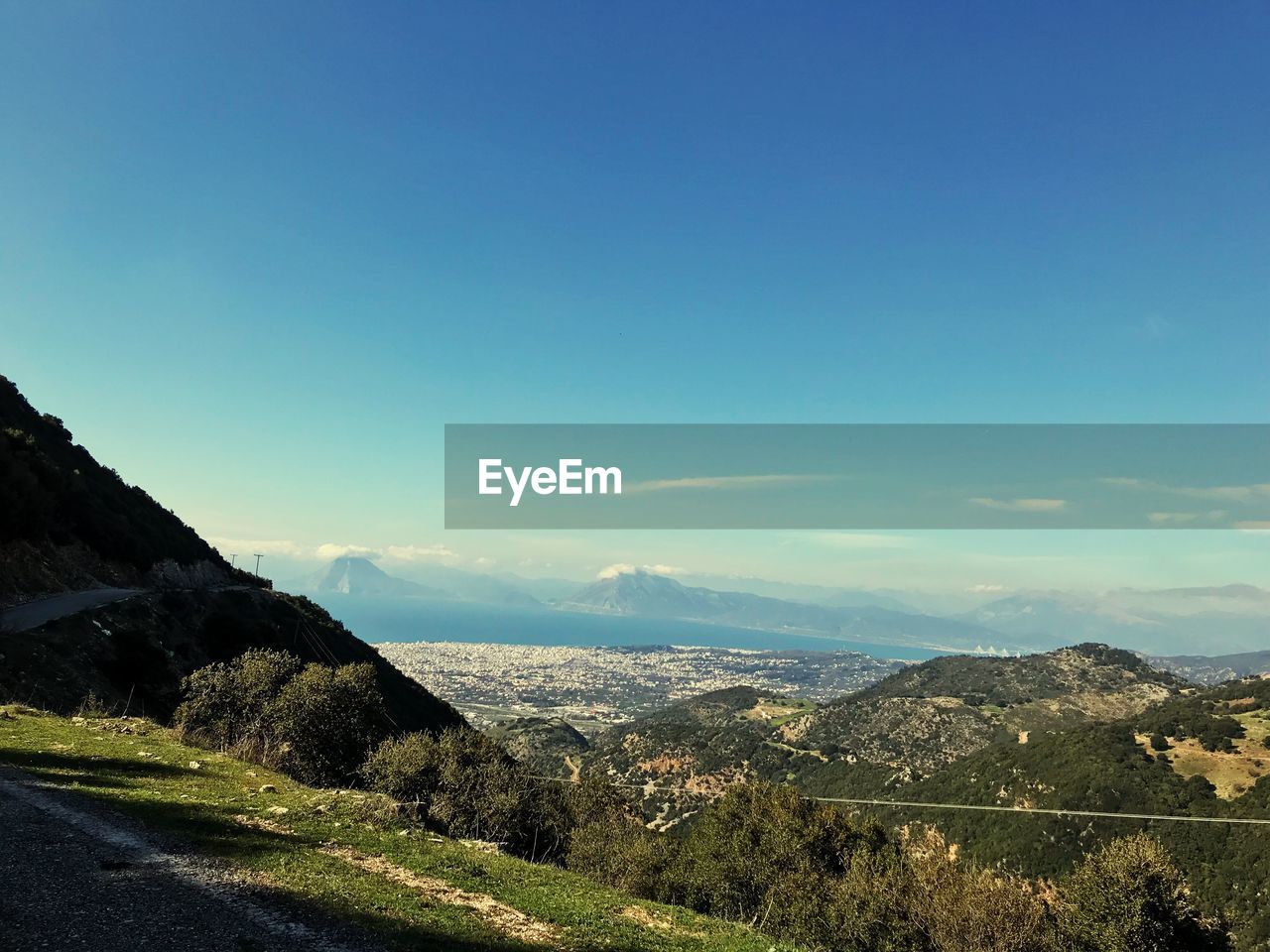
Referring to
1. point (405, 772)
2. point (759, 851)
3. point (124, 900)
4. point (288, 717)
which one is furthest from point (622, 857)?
point (124, 900)

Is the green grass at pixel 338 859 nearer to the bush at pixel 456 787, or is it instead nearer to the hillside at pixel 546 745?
the bush at pixel 456 787

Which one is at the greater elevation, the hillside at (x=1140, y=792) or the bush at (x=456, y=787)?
the bush at (x=456, y=787)

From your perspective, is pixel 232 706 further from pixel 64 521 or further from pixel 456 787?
pixel 64 521

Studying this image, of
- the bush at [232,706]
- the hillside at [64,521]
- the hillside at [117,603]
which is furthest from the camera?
the hillside at [64,521]

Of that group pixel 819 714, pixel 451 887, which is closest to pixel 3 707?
pixel 451 887

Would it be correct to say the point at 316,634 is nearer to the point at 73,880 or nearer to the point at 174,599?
the point at 174,599

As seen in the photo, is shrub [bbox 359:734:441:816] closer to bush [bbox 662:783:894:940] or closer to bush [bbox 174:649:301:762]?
bush [bbox 174:649:301:762]

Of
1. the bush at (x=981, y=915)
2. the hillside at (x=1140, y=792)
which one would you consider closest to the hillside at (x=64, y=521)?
the bush at (x=981, y=915)
